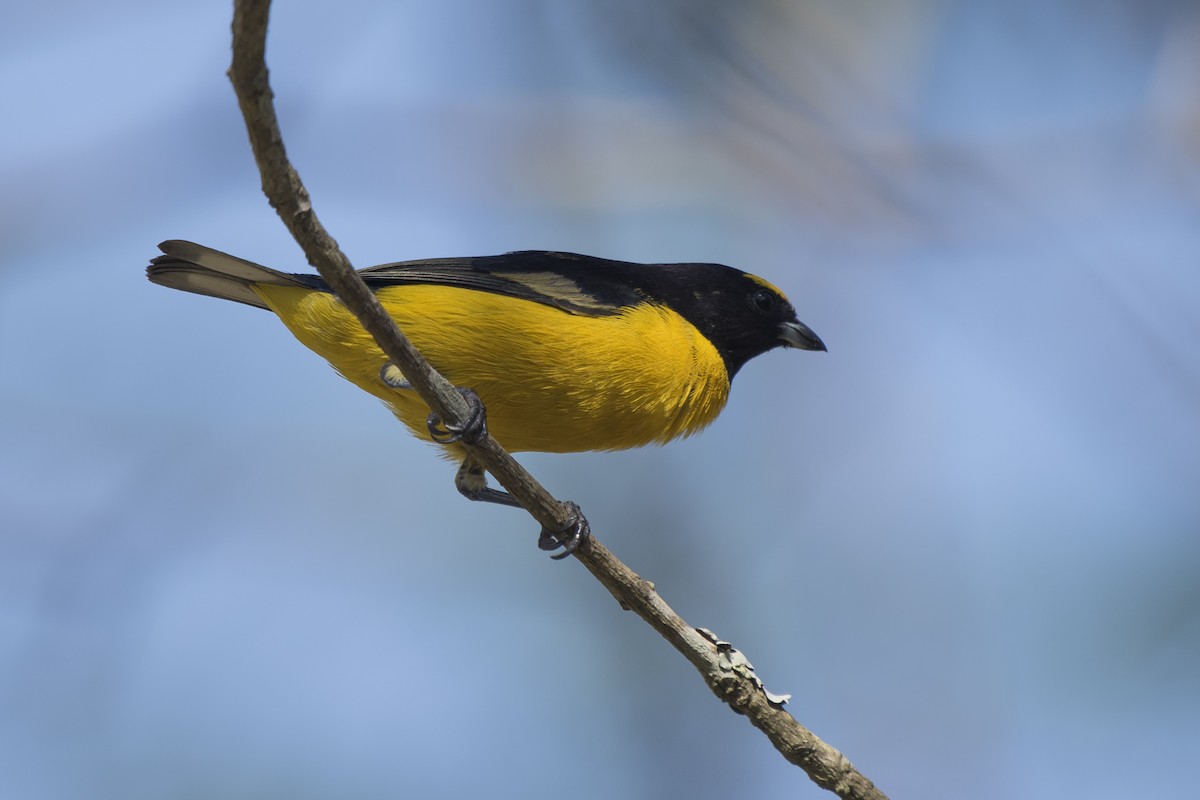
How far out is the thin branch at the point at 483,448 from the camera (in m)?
2.52

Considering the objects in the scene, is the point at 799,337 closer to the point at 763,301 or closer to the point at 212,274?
the point at 763,301

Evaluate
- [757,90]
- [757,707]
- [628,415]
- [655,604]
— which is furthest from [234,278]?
[757,90]

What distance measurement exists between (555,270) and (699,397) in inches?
34.9

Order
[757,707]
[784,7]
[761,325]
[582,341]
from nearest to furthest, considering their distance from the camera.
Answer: [757,707] → [582,341] → [761,325] → [784,7]

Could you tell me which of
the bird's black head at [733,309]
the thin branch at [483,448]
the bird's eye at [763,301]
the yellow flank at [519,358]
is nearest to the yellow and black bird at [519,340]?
the yellow flank at [519,358]

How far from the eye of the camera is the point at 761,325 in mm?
6051

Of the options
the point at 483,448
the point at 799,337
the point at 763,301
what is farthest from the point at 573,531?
the point at 799,337

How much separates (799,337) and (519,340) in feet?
7.34

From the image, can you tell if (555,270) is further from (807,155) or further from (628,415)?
(807,155)

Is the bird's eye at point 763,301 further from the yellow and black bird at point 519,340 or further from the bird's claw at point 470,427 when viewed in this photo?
the bird's claw at point 470,427

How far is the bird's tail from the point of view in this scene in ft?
15.5

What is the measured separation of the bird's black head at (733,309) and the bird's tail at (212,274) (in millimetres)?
1868

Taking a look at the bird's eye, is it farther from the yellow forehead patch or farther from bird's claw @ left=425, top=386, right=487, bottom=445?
bird's claw @ left=425, top=386, right=487, bottom=445

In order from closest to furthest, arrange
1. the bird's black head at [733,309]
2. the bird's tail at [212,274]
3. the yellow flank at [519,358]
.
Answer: the yellow flank at [519,358]
the bird's tail at [212,274]
the bird's black head at [733,309]
